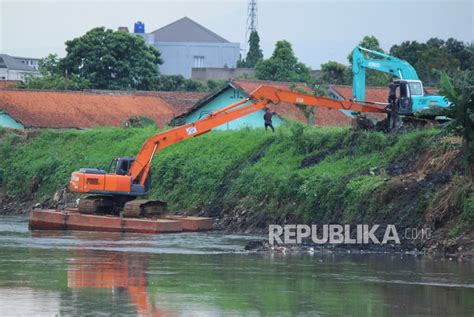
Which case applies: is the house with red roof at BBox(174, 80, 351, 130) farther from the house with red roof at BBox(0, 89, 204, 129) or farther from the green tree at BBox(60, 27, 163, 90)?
the green tree at BBox(60, 27, 163, 90)

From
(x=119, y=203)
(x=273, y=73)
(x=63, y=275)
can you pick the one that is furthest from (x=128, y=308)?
(x=273, y=73)

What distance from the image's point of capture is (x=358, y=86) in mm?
43719

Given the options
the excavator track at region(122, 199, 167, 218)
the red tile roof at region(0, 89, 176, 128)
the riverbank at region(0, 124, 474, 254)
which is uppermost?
the red tile roof at region(0, 89, 176, 128)

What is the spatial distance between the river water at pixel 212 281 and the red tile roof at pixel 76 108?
1174 inches

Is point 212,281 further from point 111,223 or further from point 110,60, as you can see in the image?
point 110,60

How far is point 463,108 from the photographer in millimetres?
32562

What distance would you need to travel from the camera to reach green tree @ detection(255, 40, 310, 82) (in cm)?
8400

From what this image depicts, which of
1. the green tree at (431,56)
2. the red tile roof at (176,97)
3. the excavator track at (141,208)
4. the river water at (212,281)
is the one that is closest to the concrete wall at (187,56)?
the green tree at (431,56)

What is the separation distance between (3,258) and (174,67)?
3744 inches

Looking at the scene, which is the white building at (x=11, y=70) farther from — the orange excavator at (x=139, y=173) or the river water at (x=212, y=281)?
the river water at (x=212, y=281)

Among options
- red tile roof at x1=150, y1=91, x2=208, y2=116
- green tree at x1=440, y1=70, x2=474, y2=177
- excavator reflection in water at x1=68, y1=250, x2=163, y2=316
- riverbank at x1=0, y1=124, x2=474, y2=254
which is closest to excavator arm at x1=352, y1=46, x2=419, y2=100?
riverbank at x1=0, y1=124, x2=474, y2=254

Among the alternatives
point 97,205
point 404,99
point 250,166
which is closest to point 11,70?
point 250,166

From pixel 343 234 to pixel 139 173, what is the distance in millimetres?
8715

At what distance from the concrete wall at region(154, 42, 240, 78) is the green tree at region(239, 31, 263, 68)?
306 cm
